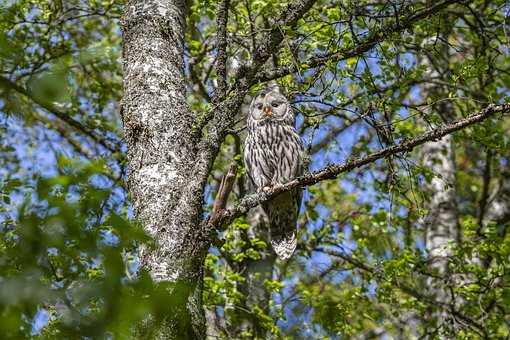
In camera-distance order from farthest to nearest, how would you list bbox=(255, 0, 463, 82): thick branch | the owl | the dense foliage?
the owl, bbox=(255, 0, 463, 82): thick branch, the dense foliage

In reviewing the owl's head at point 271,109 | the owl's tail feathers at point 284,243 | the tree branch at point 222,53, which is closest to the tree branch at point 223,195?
the tree branch at point 222,53

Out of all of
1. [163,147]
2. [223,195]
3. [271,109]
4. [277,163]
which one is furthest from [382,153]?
[271,109]

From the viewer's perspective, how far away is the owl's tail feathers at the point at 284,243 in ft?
18.2

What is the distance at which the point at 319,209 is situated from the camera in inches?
318

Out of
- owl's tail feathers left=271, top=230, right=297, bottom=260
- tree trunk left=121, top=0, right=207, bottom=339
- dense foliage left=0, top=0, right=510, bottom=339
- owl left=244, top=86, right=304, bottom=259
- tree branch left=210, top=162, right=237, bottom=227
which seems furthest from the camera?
owl left=244, top=86, right=304, bottom=259

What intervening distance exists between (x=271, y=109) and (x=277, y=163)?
47cm

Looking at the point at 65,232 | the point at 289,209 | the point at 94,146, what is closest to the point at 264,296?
the point at 289,209

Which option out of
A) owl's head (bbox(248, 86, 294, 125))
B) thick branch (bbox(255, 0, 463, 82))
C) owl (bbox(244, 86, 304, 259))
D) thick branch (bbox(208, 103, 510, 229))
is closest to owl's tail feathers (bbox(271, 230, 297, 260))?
owl (bbox(244, 86, 304, 259))

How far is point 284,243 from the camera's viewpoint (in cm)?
566

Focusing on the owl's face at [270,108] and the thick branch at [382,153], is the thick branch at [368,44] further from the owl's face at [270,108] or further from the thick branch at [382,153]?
the owl's face at [270,108]

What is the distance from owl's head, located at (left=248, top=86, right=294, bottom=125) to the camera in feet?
19.0

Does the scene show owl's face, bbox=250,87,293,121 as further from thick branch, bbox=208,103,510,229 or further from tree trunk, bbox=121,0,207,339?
thick branch, bbox=208,103,510,229

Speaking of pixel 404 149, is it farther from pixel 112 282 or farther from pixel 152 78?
pixel 112 282

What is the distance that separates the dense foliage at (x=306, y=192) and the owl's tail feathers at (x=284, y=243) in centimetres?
20
